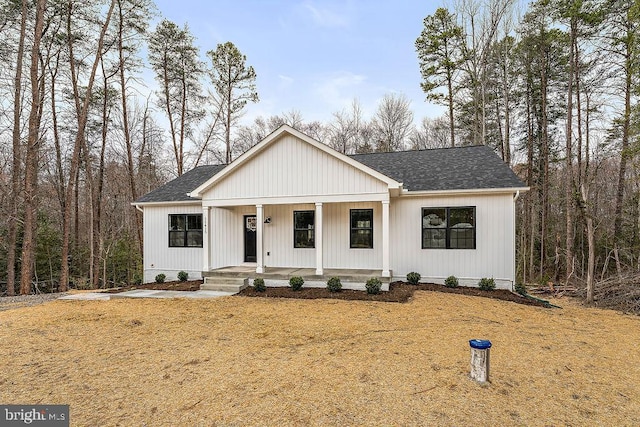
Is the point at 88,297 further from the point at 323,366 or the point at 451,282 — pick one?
the point at 451,282

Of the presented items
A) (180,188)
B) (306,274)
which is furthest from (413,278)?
(180,188)

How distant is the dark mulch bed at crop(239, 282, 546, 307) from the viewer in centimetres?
820

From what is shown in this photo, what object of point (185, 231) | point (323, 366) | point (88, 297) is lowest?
point (88, 297)

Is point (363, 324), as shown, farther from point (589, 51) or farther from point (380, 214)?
point (589, 51)

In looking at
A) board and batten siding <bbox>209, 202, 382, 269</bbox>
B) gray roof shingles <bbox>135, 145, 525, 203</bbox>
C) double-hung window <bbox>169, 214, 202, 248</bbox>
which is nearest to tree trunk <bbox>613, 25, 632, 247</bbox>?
gray roof shingles <bbox>135, 145, 525, 203</bbox>

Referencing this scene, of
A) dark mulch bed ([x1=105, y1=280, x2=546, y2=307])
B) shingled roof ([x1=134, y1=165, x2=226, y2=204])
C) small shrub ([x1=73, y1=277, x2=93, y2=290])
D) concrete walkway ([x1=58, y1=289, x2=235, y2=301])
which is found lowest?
small shrub ([x1=73, y1=277, x2=93, y2=290])

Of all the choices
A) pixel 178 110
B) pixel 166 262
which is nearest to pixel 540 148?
pixel 166 262

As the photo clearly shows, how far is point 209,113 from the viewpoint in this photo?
19891 mm

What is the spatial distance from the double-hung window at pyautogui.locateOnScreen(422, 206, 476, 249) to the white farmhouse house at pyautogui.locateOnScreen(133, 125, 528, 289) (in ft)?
0.09

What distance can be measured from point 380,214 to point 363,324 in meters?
4.75

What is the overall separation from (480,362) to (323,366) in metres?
1.91

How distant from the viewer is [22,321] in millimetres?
6684

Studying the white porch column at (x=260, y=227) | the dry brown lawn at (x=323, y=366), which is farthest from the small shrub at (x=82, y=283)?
the white porch column at (x=260, y=227)

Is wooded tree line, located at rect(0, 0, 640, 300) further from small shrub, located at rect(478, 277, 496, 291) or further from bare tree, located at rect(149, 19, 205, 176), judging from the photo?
small shrub, located at rect(478, 277, 496, 291)
